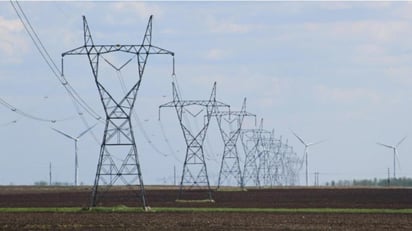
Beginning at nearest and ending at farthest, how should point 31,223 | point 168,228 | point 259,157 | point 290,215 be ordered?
point 168,228 → point 31,223 → point 290,215 → point 259,157

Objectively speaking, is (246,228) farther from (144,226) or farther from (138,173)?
(138,173)

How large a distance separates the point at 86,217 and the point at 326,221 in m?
13.1

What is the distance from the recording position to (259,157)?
158500 millimetres

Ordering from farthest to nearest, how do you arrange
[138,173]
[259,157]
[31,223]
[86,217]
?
[259,157] < [138,173] < [86,217] < [31,223]

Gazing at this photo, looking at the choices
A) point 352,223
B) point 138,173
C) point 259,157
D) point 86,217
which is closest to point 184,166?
point 138,173

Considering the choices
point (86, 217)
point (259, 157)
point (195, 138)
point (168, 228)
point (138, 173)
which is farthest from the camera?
point (259, 157)

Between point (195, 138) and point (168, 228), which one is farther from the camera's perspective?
point (195, 138)

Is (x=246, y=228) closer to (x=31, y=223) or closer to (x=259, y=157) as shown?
(x=31, y=223)

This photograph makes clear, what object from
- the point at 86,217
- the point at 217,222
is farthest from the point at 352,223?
the point at 86,217

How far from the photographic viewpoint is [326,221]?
52.5m

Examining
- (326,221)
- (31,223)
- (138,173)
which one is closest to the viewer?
(31,223)

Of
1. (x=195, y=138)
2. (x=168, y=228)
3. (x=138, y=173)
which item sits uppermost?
(x=195, y=138)

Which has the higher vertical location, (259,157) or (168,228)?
(259,157)

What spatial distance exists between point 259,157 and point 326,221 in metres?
106
